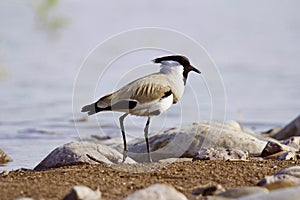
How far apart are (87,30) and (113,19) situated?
1.71m

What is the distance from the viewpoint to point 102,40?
21.0m

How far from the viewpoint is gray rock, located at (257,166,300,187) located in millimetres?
6132

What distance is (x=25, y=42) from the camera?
21219 millimetres

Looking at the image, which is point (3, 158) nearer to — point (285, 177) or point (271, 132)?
point (285, 177)

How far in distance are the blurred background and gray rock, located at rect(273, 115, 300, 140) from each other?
4.10 feet

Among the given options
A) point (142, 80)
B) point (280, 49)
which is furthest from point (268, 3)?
point (142, 80)

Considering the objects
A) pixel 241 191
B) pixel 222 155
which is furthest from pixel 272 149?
pixel 241 191

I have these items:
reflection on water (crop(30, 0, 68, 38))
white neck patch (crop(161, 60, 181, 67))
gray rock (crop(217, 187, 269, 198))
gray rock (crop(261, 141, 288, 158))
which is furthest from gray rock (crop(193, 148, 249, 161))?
reflection on water (crop(30, 0, 68, 38))

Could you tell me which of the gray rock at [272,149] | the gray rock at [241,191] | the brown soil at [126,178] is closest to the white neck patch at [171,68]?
the brown soil at [126,178]

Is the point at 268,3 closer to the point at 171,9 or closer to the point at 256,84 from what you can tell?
the point at 171,9

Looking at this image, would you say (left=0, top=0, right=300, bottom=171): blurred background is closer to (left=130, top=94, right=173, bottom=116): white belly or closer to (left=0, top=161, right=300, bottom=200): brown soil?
(left=0, top=161, right=300, bottom=200): brown soil

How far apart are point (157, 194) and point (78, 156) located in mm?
2632

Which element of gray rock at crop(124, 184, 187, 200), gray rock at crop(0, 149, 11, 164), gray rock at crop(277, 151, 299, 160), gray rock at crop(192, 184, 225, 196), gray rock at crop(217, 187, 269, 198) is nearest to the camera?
gray rock at crop(124, 184, 187, 200)

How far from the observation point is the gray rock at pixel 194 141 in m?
9.29
